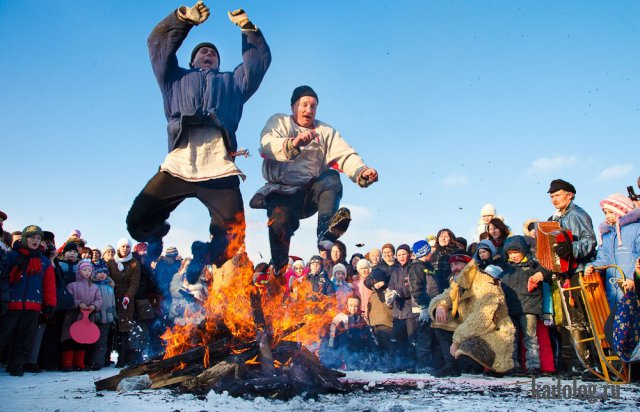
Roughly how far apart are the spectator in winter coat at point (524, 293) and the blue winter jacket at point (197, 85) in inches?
159

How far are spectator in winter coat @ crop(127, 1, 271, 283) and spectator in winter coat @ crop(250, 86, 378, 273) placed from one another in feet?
1.39

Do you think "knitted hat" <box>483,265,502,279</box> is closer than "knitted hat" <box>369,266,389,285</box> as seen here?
Yes

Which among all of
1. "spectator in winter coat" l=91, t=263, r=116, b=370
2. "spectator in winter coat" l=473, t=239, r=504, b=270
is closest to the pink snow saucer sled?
"spectator in winter coat" l=91, t=263, r=116, b=370

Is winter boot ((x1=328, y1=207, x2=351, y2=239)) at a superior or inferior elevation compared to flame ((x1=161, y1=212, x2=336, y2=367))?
superior

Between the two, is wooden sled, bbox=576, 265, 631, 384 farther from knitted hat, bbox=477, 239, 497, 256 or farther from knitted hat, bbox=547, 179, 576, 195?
knitted hat, bbox=477, 239, 497, 256

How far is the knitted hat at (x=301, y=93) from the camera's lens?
617 centimetres

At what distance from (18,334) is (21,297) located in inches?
18.4

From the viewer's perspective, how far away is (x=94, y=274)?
30.0ft

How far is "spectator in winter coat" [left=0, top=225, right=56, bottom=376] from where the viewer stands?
6988 mm

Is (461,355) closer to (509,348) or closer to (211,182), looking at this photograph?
(509,348)

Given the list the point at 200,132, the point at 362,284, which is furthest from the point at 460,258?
the point at 200,132

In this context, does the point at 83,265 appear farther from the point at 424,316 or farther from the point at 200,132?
the point at 424,316

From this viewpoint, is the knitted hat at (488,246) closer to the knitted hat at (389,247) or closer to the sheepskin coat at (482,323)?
the sheepskin coat at (482,323)

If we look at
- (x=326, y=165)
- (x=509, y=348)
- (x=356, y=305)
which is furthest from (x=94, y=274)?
(x=509, y=348)
